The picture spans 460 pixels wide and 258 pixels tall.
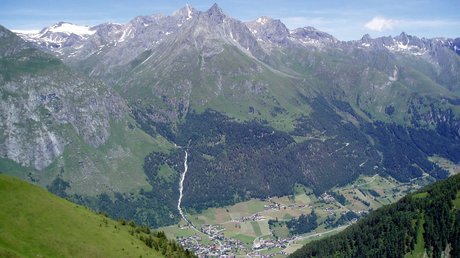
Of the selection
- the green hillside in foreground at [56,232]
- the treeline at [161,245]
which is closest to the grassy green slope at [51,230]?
the green hillside in foreground at [56,232]

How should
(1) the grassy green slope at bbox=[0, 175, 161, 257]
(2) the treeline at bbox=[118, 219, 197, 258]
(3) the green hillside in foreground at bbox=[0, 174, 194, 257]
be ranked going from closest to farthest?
1. (1) the grassy green slope at bbox=[0, 175, 161, 257]
2. (3) the green hillside in foreground at bbox=[0, 174, 194, 257]
3. (2) the treeline at bbox=[118, 219, 197, 258]

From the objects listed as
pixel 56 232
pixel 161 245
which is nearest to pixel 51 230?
pixel 56 232

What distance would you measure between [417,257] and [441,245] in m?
9.98

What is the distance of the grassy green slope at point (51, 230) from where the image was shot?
9906 centimetres

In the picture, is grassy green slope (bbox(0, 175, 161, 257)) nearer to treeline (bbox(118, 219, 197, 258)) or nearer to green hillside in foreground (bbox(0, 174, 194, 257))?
green hillside in foreground (bbox(0, 174, 194, 257))

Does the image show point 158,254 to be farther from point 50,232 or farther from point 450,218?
point 450,218

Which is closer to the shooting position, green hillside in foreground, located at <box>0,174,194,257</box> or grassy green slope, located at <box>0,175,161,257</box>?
grassy green slope, located at <box>0,175,161,257</box>

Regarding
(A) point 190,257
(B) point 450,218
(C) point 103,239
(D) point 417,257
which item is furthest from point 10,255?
(B) point 450,218

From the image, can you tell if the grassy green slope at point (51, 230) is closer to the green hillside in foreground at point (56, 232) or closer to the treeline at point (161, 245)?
the green hillside in foreground at point (56, 232)

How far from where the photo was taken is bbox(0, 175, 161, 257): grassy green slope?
99.1 meters

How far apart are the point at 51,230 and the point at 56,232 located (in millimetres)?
1123

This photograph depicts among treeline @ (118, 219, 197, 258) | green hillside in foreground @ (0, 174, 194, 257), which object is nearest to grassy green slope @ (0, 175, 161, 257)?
green hillside in foreground @ (0, 174, 194, 257)

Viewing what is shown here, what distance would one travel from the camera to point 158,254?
121375mm

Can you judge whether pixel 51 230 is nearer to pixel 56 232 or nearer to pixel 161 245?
pixel 56 232
